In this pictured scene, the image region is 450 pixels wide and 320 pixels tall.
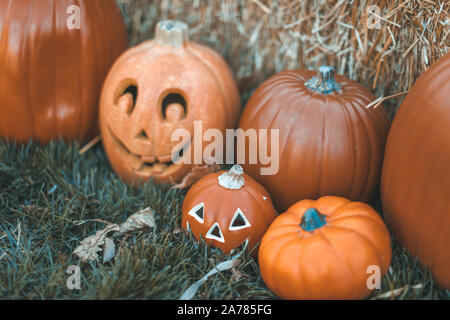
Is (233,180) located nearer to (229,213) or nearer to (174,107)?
(229,213)

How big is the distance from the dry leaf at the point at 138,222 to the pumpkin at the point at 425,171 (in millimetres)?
1270

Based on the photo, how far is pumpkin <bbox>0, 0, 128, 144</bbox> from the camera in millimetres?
2754

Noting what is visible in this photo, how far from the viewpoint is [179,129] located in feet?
Answer: 8.77

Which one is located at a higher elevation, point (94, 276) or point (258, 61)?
point (258, 61)

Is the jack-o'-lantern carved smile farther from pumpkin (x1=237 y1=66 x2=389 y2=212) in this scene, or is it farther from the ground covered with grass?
pumpkin (x1=237 y1=66 x2=389 y2=212)

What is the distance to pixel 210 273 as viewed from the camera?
212cm

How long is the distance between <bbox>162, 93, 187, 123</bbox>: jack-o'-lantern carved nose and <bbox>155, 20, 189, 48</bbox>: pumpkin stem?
320 millimetres

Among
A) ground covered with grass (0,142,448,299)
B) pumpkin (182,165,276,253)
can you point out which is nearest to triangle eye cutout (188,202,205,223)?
pumpkin (182,165,276,253)

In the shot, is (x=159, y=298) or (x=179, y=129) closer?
(x=159, y=298)

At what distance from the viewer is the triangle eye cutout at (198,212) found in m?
2.28

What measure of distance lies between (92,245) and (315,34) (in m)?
1.98

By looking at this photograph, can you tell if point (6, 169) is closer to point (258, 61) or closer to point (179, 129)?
point (179, 129)
